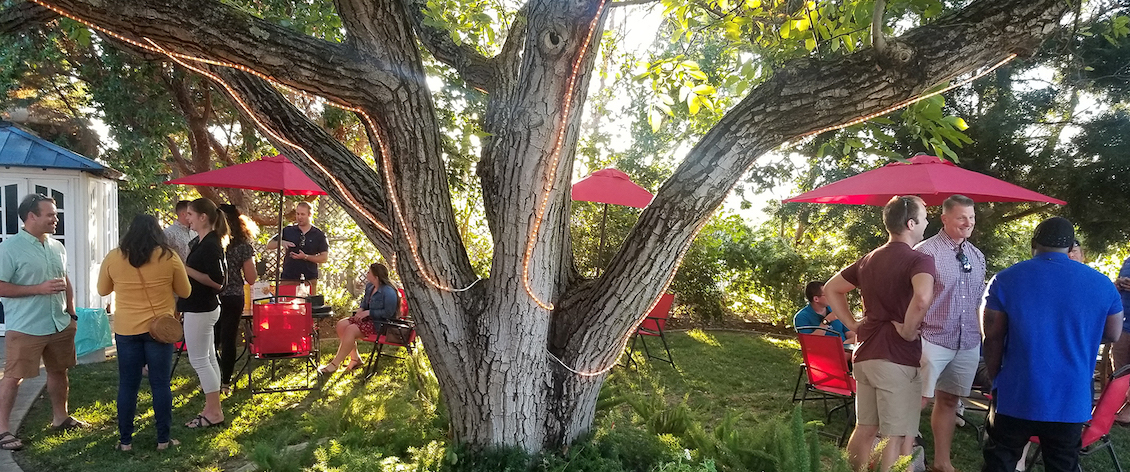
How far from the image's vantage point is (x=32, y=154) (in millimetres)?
7699

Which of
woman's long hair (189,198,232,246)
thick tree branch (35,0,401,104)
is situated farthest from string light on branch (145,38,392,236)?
woman's long hair (189,198,232,246)

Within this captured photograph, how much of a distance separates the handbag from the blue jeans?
109mm

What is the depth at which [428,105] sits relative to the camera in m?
2.88

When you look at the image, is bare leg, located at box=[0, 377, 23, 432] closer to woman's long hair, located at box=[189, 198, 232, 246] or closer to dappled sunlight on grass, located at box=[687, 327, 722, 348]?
woman's long hair, located at box=[189, 198, 232, 246]

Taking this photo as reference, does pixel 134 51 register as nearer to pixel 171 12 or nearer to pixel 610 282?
pixel 171 12

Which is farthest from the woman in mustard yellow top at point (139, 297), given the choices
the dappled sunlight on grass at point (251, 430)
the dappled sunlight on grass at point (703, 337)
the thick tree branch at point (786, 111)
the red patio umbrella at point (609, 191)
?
the dappled sunlight on grass at point (703, 337)

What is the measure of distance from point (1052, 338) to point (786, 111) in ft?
5.36

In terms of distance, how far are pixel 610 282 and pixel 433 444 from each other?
1230mm

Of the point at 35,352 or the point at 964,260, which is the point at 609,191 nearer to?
the point at 964,260

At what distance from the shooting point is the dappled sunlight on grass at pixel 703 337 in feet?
28.8

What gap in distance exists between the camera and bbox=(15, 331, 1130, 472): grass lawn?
3.39 meters

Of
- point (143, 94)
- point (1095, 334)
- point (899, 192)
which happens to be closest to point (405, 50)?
point (1095, 334)

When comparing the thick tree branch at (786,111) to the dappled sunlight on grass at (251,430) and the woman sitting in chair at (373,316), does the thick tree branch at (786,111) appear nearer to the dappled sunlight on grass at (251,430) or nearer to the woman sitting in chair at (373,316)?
the dappled sunlight on grass at (251,430)

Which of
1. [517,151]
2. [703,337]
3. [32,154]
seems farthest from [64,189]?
[703,337]
